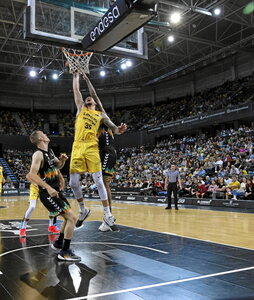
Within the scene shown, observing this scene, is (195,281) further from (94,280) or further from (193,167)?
(193,167)

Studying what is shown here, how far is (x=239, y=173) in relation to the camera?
1484cm

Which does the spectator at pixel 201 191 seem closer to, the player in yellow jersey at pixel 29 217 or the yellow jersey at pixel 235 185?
the yellow jersey at pixel 235 185

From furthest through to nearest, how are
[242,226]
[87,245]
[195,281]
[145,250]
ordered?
[242,226] → [87,245] → [145,250] → [195,281]

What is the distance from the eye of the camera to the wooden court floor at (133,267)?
3.11 meters

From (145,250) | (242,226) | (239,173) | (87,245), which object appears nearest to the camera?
(145,250)

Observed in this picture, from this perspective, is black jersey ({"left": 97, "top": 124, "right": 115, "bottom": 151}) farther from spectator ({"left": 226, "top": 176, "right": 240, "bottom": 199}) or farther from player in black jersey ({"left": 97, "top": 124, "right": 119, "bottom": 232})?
spectator ({"left": 226, "top": 176, "right": 240, "bottom": 199})

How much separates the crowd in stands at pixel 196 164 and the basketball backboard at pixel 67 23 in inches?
285

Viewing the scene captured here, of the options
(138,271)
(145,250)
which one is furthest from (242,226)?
(138,271)

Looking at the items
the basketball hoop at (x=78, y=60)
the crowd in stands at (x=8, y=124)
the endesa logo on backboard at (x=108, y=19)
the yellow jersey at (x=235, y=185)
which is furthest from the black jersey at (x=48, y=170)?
the crowd in stands at (x=8, y=124)

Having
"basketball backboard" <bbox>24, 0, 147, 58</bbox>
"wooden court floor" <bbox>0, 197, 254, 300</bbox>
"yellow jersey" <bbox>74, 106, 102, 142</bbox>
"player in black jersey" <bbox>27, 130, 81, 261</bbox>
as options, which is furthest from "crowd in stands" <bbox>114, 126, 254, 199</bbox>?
"player in black jersey" <bbox>27, 130, 81, 261</bbox>

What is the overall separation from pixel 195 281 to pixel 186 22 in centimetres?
1832

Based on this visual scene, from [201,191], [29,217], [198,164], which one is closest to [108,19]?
[29,217]

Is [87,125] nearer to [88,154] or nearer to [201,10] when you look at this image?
[88,154]

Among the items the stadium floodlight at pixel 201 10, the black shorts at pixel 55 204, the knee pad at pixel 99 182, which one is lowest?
the black shorts at pixel 55 204
